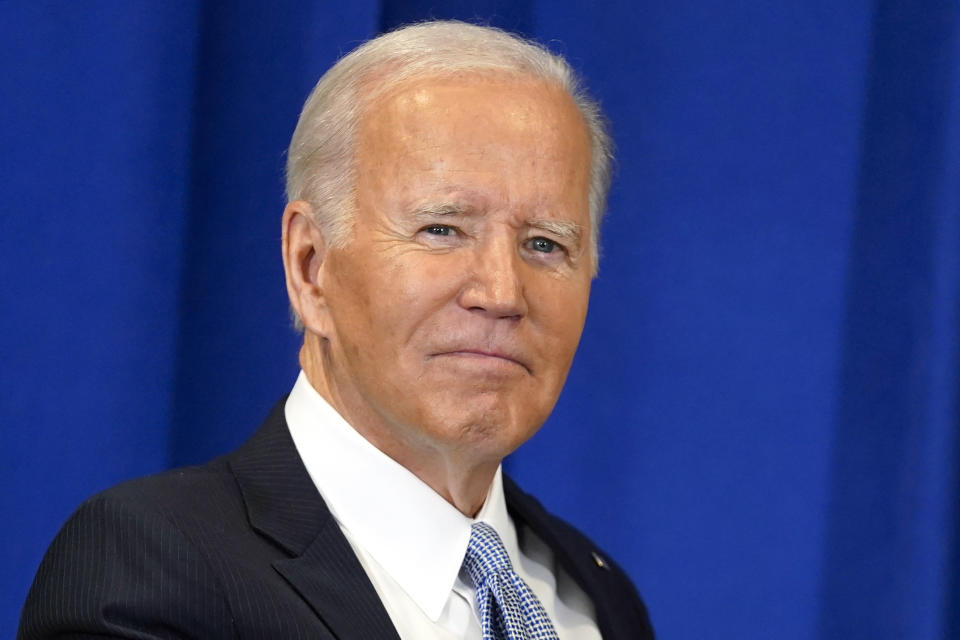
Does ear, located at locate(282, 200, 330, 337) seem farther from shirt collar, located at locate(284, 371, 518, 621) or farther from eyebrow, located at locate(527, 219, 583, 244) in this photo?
eyebrow, located at locate(527, 219, 583, 244)

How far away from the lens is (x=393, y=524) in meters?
1.41

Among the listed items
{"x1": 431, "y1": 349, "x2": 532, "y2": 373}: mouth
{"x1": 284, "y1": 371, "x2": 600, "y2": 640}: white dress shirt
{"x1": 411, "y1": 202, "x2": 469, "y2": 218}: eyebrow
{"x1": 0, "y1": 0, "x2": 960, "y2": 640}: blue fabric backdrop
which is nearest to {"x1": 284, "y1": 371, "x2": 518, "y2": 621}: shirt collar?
{"x1": 284, "y1": 371, "x2": 600, "y2": 640}: white dress shirt

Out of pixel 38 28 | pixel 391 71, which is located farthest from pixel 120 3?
pixel 391 71

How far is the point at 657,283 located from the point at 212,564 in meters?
1.34

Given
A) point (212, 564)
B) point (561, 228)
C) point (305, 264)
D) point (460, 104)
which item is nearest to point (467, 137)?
point (460, 104)

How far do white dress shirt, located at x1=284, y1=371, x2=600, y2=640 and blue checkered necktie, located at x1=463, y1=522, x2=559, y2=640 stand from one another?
0.02 metres

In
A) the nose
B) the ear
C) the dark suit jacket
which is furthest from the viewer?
the ear

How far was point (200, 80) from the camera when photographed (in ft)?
6.86

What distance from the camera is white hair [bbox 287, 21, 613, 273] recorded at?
4.80 feet

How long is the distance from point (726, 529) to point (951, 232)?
67 centimetres

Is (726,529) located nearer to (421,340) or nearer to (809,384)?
(809,384)

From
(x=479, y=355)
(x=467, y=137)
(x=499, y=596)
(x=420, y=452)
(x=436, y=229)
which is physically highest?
(x=467, y=137)

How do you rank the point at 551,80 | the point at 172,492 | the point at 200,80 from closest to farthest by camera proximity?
1. the point at 172,492
2. the point at 551,80
3. the point at 200,80

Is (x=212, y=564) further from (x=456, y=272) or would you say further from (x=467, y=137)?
(x=467, y=137)
